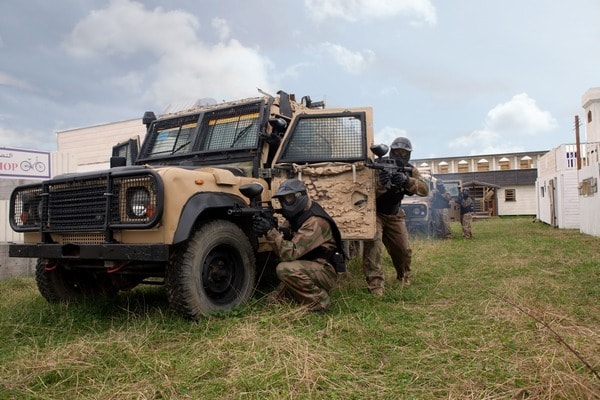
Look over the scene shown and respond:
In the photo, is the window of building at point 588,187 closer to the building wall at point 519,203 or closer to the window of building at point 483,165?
the building wall at point 519,203

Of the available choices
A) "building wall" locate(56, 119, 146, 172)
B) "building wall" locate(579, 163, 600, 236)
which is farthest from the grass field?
"building wall" locate(56, 119, 146, 172)

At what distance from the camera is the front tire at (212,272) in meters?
3.85

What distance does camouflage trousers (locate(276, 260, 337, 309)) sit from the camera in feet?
14.0

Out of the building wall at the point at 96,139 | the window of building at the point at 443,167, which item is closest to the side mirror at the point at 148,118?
the building wall at the point at 96,139

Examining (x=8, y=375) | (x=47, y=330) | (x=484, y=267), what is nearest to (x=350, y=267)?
(x=484, y=267)

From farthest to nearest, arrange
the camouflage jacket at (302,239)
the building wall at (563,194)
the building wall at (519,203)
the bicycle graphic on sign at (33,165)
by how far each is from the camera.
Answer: the building wall at (519,203)
the building wall at (563,194)
the bicycle graphic on sign at (33,165)
the camouflage jacket at (302,239)

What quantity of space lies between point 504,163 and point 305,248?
126ft

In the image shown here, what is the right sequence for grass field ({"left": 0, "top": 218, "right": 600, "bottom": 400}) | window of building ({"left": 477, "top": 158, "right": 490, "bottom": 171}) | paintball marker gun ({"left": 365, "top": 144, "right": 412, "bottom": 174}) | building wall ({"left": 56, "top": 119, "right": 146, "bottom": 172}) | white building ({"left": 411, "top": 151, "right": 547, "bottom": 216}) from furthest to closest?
1. window of building ({"left": 477, "top": 158, "right": 490, "bottom": 171})
2. white building ({"left": 411, "top": 151, "right": 547, "bottom": 216})
3. building wall ({"left": 56, "top": 119, "right": 146, "bottom": 172})
4. paintball marker gun ({"left": 365, "top": 144, "right": 412, "bottom": 174})
5. grass field ({"left": 0, "top": 218, "right": 600, "bottom": 400})

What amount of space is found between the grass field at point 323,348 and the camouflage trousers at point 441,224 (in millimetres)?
8436

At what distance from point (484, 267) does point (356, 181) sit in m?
3.38

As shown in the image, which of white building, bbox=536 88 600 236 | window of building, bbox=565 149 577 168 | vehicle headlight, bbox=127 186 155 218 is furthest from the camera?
window of building, bbox=565 149 577 168

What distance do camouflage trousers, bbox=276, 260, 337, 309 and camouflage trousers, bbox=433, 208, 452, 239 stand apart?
33.1ft

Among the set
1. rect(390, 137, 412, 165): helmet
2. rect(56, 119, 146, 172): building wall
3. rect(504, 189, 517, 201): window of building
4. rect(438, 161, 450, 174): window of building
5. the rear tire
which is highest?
rect(56, 119, 146, 172): building wall

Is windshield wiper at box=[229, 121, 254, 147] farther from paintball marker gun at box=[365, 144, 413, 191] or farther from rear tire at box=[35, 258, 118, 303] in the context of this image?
rear tire at box=[35, 258, 118, 303]
